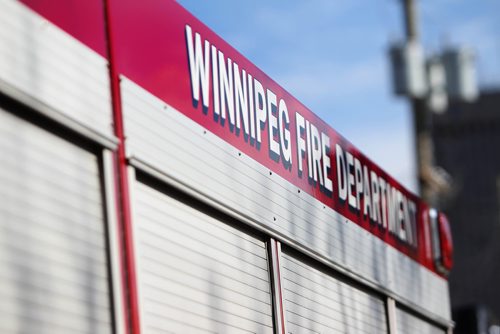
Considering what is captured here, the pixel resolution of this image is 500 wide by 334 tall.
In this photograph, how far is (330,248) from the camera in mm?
6633

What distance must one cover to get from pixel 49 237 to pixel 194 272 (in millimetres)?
986

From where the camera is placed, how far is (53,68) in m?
4.27

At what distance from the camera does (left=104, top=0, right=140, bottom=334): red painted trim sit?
4434 mm

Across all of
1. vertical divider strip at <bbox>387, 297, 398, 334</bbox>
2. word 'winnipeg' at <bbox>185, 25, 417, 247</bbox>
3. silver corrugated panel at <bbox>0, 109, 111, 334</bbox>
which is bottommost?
silver corrugated panel at <bbox>0, 109, 111, 334</bbox>

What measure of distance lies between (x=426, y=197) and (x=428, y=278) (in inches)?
955

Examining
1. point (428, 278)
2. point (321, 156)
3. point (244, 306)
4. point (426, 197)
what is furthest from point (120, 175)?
point (426, 197)

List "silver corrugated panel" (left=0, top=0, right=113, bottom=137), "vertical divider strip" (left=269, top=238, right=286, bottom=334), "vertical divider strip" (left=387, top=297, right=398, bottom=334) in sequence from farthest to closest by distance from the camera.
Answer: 1. "vertical divider strip" (left=387, top=297, right=398, bottom=334)
2. "vertical divider strip" (left=269, top=238, right=286, bottom=334)
3. "silver corrugated panel" (left=0, top=0, right=113, bottom=137)

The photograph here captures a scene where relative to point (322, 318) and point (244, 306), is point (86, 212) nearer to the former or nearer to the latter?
point (244, 306)

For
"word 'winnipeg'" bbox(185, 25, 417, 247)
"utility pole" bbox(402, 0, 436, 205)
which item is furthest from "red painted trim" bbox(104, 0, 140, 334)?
"utility pole" bbox(402, 0, 436, 205)

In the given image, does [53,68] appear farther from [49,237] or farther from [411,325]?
[411,325]

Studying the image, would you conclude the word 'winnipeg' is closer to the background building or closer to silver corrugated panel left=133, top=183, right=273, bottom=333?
silver corrugated panel left=133, top=183, right=273, bottom=333

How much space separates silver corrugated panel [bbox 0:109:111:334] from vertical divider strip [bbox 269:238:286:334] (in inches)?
58.1

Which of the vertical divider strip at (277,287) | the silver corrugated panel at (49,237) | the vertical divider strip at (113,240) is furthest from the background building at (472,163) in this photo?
the silver corrugated panel at (49,237)

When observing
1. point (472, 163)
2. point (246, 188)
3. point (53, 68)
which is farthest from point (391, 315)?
point (472, 163)
